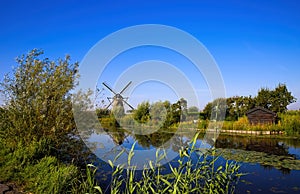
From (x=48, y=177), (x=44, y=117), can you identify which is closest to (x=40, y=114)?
(x=44, y=117)

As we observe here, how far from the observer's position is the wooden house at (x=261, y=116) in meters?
20.4

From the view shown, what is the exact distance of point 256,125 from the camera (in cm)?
2052

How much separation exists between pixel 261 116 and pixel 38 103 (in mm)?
18477

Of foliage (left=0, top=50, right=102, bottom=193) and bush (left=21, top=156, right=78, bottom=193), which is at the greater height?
foliage (left=0, top=50, right=102, bottom=193)

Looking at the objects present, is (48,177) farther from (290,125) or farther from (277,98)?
(277,98)

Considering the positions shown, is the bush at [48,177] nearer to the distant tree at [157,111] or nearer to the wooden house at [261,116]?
the distant tree at [157,111]

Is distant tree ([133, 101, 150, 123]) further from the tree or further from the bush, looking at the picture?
the bush

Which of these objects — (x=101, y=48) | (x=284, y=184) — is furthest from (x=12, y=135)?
(x=284, y=184)

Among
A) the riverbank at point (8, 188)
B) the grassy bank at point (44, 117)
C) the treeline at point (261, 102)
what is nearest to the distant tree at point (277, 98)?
the treeline at point (261, 102)

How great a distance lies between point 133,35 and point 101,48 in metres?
1.15

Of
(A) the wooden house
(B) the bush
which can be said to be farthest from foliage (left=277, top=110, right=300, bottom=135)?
(B) the bush

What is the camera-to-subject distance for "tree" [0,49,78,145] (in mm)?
6520

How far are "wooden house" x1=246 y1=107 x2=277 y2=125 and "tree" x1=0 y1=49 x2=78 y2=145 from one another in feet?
57.3

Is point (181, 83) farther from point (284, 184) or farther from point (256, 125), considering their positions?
point (256, 125)
